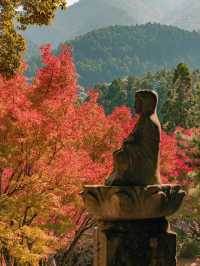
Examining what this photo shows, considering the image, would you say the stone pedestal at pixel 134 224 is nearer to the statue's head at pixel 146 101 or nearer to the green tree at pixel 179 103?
the statue's head at pixel 146 101

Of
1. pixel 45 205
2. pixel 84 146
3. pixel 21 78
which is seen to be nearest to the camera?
pixel 45 205

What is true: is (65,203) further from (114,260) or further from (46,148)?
(114,260)

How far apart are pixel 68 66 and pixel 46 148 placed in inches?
206

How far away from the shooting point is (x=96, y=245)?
15.7 feet

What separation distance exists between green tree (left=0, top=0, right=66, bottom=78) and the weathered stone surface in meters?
7.73

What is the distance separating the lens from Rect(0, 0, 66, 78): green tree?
11.7m

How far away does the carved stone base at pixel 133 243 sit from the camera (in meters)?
4.64

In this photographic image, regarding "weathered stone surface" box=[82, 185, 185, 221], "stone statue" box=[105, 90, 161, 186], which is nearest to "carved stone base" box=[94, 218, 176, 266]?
"weathered stone surface" box=[82, 185, 185, 221]

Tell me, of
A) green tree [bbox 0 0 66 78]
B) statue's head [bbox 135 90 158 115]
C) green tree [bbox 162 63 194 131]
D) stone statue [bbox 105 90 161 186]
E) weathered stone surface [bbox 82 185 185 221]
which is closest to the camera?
weathered stone surface [bbox 82 185 185 221]

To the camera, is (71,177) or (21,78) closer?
(71,177)

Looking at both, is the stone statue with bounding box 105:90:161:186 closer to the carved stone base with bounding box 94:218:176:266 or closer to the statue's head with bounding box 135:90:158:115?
the statue's head with bounding box 135:90:158:115

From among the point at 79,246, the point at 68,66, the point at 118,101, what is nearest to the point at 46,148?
the point at 68,66

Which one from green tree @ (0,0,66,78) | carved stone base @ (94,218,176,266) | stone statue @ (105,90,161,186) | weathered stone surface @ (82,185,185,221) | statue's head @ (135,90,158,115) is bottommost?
carved stone base @ (94,218,176,266)

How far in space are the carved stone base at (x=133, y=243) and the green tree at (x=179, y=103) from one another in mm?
52389
